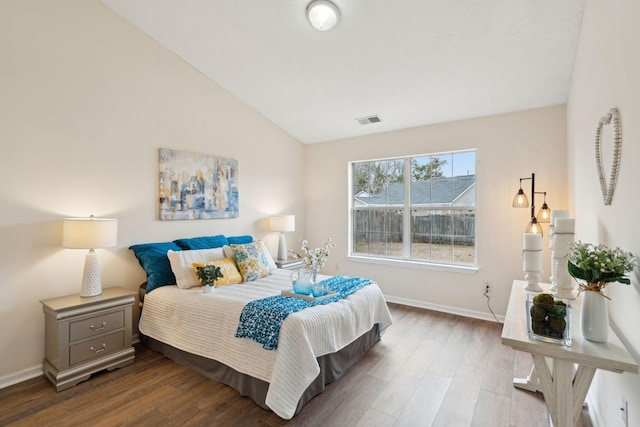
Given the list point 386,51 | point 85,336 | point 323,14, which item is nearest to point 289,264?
point 85,336

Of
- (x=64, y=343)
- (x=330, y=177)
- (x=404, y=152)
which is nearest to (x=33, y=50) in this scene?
(x=64, y=343)

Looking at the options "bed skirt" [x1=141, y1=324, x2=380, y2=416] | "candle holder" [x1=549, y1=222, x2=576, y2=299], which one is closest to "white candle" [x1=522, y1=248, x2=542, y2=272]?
"candle holder" [x1=549, y1=222, x2=576, y2=299]

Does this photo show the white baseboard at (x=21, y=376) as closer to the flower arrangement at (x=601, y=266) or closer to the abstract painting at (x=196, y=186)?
the abstract painting at (x=196, y=186)

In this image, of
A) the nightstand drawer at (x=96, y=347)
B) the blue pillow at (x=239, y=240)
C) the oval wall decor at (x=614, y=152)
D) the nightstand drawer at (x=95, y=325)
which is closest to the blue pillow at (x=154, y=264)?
the nightstand drawer at (x=95, y=325)

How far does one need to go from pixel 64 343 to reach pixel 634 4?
3834 millimetres

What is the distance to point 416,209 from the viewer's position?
4391mm

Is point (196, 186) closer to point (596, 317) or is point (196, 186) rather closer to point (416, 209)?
point (416, 209)

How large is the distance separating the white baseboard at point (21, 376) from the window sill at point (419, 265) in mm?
3667

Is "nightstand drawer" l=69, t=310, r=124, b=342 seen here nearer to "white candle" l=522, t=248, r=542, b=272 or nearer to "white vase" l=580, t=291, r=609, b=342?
"white vase" l=580, t=291, r=609, b=342

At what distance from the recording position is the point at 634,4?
1.20m

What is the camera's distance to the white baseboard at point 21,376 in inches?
94.2

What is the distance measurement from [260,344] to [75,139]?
2.46 m

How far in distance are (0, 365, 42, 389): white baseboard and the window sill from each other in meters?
3.67

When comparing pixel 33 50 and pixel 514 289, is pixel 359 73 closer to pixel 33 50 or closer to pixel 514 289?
pixel 514 289
